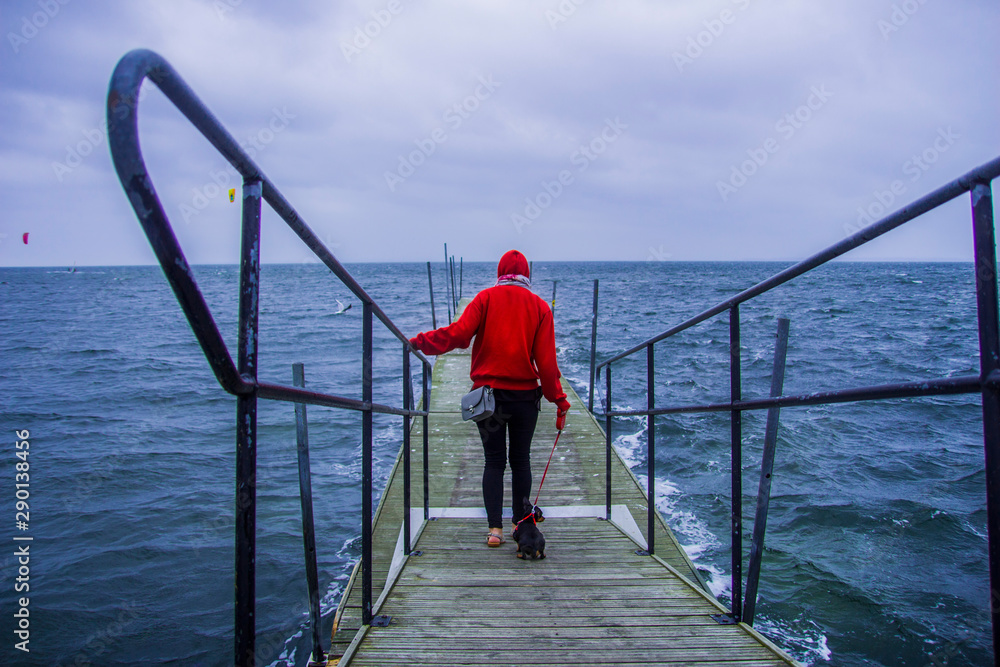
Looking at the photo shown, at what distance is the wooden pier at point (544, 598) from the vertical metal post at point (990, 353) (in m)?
→ 0.93

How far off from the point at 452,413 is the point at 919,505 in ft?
16.9

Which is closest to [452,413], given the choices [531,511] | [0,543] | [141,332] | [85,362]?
[531,511]

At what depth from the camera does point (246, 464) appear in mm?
1015

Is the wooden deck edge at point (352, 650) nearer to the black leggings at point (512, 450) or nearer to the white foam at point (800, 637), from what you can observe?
the black leggings at point (512, 450)

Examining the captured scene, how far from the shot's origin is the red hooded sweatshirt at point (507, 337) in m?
2.84

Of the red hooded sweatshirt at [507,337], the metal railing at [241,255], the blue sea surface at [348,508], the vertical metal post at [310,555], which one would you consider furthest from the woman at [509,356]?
the blue sea surface at [348,508]

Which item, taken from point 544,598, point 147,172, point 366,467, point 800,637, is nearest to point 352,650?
point 366,467

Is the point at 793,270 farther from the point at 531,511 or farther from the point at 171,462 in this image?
the point at 171,462

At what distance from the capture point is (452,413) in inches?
263

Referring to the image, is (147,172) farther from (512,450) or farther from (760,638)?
(512,450)

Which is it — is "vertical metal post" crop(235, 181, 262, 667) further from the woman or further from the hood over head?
the hood over head

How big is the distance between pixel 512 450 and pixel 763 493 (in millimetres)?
1268

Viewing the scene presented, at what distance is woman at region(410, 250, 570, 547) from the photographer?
2869 mm

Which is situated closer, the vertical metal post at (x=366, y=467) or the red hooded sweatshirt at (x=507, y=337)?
the vertical metal post at (x=366, y=467)
